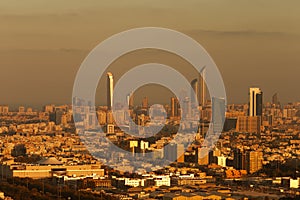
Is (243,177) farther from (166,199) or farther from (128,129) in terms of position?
(128,129)

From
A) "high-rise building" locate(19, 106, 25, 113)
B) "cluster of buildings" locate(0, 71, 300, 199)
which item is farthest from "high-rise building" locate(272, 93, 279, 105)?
"high-rise building" locate(19, 106, 25, 113)

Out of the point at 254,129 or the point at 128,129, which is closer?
the point at 128,129

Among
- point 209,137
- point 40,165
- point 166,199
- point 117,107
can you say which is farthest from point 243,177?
point 117,107

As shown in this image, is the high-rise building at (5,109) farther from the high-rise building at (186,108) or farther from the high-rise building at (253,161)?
the high-rise building at (253,161)

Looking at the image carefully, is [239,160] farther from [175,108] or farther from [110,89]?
[175,108]

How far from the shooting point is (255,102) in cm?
3438

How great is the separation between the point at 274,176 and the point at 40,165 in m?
5.20

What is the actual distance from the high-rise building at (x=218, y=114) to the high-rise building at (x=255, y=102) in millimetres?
925

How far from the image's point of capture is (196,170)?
22.5 metres

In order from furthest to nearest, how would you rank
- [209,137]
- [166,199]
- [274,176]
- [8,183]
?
[209,137] → [274,176] → [8,183] → [166,199]

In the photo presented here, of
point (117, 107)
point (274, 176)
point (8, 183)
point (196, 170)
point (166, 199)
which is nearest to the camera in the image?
point (166, 199)

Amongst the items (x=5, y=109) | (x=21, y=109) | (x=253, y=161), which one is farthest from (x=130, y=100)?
(x=21, y=109)

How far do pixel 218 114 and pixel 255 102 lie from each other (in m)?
3.18

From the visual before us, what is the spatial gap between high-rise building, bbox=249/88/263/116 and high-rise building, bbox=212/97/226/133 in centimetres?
92
